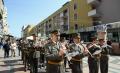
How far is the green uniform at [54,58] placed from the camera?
7648 mm

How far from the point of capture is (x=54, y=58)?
7652 millimetres

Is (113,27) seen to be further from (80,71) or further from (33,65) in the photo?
(80,71)

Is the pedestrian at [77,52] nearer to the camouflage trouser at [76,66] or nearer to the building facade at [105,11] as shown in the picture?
the camouflage trouser at [76,66]

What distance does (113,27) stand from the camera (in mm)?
28891

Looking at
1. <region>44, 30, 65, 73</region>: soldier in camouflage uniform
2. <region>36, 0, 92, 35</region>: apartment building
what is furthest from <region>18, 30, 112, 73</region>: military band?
<region>36, 0, 92, 35</region>: apartment building

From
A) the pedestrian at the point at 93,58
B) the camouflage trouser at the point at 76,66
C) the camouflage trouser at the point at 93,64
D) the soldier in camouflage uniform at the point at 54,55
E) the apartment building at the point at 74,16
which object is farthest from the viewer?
the apartment building at the point at 74,16

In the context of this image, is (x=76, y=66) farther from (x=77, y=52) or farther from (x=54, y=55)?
(x=54, y=55)

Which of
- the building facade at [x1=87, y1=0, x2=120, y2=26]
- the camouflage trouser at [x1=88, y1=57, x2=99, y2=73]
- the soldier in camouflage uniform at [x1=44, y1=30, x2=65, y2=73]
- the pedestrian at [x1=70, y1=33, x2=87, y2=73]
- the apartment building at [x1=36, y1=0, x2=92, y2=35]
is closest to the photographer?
the soldier in camouflage uniform at [x1=44, y1=30, x2=65, y2=73]

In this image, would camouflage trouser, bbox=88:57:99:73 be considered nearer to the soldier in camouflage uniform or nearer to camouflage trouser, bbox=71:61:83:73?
camouflage trouser, bbox=71:61:83:73

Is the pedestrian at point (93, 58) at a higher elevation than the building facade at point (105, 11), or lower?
lower

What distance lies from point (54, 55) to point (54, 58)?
0.08 metres

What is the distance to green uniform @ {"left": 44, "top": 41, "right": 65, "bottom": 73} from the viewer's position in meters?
7.65

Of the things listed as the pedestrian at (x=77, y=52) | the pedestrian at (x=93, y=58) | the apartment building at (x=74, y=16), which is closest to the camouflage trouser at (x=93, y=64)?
the pedestrian at (x=93, y=58)

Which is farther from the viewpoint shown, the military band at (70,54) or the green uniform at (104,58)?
the green uniform at (104,58)
